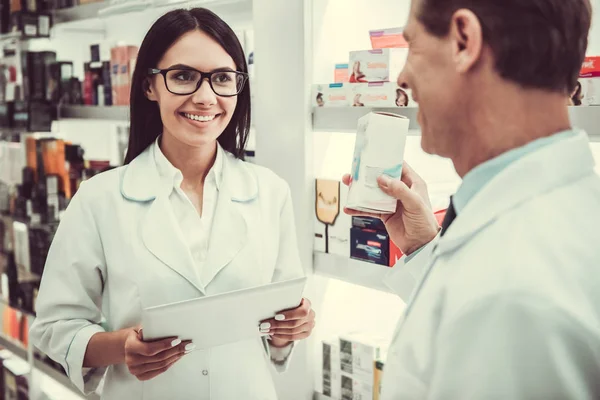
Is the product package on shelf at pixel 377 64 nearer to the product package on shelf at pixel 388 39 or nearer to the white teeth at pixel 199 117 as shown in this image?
the product package on shelf at pixel 388 39

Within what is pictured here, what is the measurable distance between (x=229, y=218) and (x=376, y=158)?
47cm

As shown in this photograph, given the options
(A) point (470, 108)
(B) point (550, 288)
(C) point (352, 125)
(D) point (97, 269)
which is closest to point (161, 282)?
(D) point (97, 269)

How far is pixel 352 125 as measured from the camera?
1970 mm

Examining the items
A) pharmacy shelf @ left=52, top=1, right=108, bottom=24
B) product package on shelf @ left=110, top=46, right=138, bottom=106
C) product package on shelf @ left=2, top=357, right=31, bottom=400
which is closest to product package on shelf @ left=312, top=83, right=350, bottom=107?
product package on shelf @ left=110, top=46, right=138, bottom=106

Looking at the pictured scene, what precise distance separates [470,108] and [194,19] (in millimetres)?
1028

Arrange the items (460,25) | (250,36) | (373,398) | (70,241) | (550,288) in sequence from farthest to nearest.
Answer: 1. (250,36)
2. (373,398)
3. (70,241)
4. (460,25)
5. (550,288)

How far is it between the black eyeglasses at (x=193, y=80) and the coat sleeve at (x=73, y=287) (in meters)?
0.37

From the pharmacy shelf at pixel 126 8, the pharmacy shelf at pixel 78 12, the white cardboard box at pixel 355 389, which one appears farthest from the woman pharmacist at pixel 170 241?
the pharmacy shelf at pixel 78 12

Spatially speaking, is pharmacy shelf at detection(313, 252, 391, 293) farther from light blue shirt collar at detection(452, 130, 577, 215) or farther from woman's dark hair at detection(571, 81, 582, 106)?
light blue shirt collar at detection(452, 130, 577, 215)

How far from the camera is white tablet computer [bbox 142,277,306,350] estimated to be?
4.20 ft

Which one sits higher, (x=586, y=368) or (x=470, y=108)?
(x=470, y=108)

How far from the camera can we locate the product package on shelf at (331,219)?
2.06m

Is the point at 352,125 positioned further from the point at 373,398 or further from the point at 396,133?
the point at 373,398

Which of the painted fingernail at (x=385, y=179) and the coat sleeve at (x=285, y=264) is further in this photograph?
Result: the coat sleeve at (x=285, y=264)
